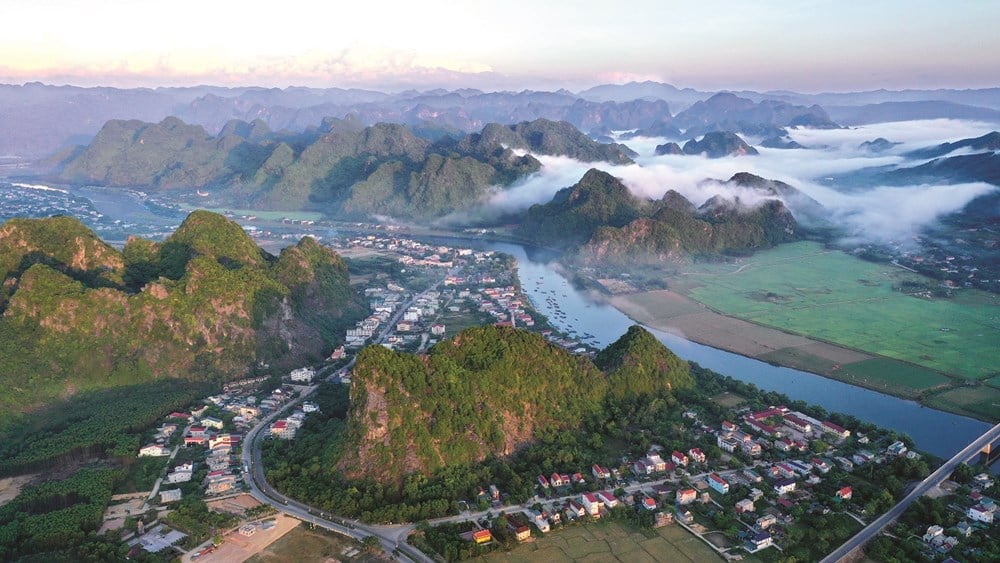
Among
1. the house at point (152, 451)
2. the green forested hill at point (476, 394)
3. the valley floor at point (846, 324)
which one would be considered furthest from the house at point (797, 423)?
the house at point (152, 451)

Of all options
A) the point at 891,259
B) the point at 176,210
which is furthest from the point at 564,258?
the point at 176,210

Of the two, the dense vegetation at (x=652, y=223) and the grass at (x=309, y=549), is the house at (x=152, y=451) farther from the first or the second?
the dense vegetation at (x=652, y=223)

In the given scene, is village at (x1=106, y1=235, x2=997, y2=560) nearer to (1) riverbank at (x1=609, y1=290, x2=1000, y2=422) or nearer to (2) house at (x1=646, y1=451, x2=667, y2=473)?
(2) house at (x1=646, y1=451, x2=667, y2=473)

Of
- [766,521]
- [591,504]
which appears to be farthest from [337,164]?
[766,521]

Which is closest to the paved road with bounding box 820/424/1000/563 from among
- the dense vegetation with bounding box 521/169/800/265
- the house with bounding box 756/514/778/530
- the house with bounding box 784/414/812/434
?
the house with bounding box 756/514/778/530

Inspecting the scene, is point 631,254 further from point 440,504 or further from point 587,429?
point 440,504

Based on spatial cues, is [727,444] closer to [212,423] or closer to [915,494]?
[915,494]

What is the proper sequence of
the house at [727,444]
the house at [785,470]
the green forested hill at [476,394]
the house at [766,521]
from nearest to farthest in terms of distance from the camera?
the house at [766,521]
the green forested hill at [476,394]
the house at [785,470]
the house at [727,444]
